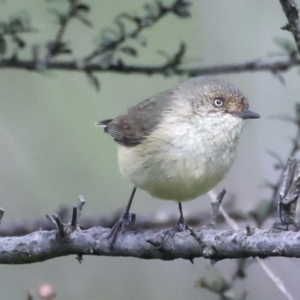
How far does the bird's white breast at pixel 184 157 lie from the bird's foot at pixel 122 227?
22 centimetres

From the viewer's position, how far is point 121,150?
4.61 meters

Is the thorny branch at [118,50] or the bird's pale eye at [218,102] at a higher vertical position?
the thorny branch at [118,50]

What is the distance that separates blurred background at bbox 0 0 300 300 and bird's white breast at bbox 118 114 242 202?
7.85 ft

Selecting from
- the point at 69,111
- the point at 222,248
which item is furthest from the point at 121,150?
the point at 69,111

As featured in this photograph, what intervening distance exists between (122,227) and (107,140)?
4.44 meters

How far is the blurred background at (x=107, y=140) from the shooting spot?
6902mm

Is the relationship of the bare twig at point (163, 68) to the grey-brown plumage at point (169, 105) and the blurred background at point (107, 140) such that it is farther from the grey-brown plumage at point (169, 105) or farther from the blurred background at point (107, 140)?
the blurred background at point (107, 140)

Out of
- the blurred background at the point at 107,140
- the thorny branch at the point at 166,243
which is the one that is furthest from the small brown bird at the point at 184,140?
the blurred background at the point at 107,140

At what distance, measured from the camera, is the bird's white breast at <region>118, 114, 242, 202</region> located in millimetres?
3953

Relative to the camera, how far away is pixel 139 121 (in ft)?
15.4

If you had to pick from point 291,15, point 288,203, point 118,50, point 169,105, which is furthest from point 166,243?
point 169,105

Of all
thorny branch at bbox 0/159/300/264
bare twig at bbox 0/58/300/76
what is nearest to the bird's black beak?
bare twig at bbox 0/58/300/76

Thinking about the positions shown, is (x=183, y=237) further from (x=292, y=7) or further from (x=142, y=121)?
(x=142, y=121)

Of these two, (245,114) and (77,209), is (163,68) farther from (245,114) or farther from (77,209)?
(77,209)
